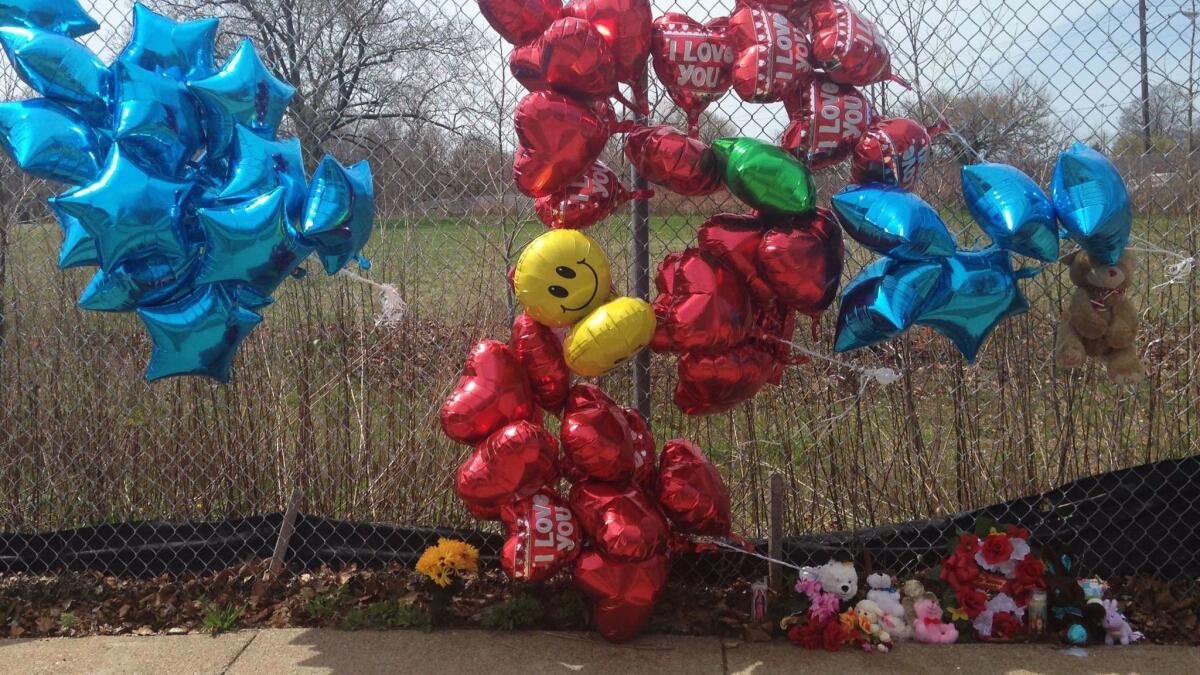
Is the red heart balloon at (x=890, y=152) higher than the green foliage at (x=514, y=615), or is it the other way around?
the red heart balloon at (x=890, y=152)

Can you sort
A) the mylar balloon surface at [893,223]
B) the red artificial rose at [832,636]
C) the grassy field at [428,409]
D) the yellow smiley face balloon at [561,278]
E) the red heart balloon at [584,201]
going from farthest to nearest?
the grassy field at [428,409] < the red artificial rose at [832,636] < the red heart balloon at [584,201] < the yellow smiley face balloon at [561,278] < the mylar balloon surface at [893,223]

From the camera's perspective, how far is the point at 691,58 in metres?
2.35

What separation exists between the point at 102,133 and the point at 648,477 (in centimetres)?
183

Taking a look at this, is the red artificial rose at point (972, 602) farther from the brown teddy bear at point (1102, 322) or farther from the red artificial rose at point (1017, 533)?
the brown teddy bear at point (1102, 322)

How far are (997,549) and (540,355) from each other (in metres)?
1.56

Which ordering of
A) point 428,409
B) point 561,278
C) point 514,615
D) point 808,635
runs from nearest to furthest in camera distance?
point 561,278, point 808,635, point 514,615, point 428,409

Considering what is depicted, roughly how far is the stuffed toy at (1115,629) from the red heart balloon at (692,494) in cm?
120

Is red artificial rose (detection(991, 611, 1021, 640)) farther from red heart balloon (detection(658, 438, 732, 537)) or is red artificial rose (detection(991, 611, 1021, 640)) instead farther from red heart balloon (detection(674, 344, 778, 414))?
red heart balloon (detection(674, 344, 778, 414))

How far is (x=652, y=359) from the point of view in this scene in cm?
338

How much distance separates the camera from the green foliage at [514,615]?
9.27 ft

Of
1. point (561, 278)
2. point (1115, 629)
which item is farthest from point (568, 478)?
point (1115, 629)

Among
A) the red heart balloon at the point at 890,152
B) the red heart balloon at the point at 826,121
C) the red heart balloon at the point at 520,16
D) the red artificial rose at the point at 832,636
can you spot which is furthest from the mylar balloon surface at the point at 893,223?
the red artificial rose at the point at 832,636

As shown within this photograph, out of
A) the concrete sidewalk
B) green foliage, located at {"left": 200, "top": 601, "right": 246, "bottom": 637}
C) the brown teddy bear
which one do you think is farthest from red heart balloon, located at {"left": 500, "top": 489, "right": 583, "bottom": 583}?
the brown teddy bear

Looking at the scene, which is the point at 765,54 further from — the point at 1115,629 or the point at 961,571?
the point at 1115,629
